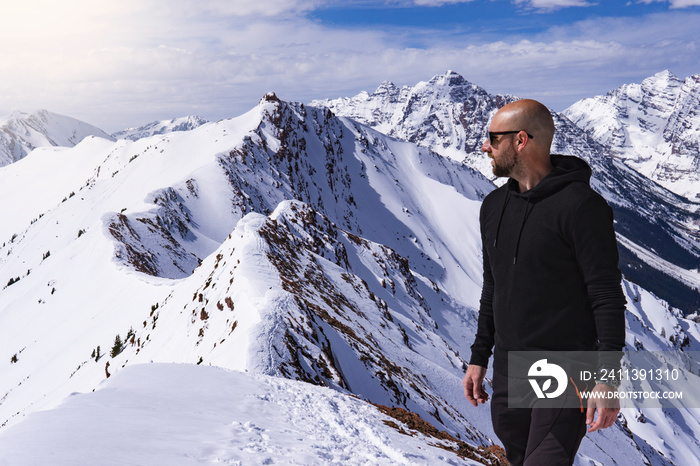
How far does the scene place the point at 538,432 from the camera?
14.1ft

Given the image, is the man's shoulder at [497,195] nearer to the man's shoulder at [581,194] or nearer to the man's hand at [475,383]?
the man's shoulder at [581,194]

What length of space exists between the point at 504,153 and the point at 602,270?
4.80ft

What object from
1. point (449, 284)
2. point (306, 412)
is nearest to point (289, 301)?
point (306, 412)

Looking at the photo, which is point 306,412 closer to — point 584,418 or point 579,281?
point 584,418

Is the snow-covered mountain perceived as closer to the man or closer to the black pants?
the black pants

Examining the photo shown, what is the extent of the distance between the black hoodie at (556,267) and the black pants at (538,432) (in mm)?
465

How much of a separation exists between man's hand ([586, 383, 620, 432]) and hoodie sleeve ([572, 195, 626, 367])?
0.78ft

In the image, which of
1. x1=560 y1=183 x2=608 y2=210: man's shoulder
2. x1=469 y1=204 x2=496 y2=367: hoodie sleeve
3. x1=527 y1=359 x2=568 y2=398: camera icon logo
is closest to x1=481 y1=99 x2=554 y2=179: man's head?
x1=560 y1=183 x2=608 y2=210: man's shoulder

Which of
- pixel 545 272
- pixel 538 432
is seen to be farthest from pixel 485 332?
pixel 545 272

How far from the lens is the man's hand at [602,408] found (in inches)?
150

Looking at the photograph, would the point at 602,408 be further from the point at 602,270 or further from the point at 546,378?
the point at 602,270

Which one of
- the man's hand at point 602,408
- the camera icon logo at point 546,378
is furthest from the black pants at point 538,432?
the man's hand at point 602,408

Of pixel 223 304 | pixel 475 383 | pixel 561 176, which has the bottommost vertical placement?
pixel 223 304

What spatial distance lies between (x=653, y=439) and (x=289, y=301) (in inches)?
4669
